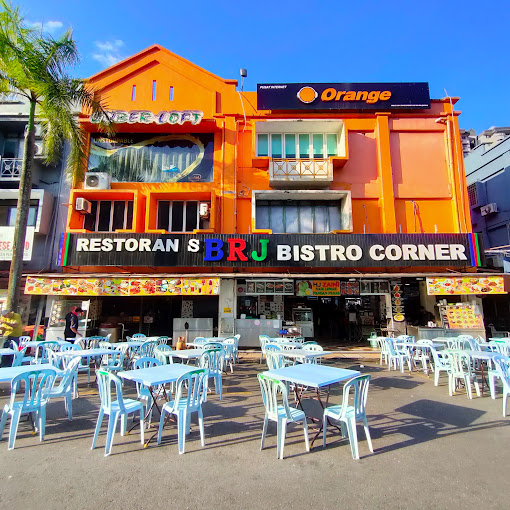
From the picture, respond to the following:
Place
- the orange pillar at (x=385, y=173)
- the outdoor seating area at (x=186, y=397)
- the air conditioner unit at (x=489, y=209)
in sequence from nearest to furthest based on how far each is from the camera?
the outdoor seating area at (x=186, y=397)
the orange pillar at (x=385, y=173)
the air conditioner unit at (x=489, y=209)

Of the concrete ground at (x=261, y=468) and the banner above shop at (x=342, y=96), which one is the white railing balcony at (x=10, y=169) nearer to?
the banner above shop at (x=342, y=96)

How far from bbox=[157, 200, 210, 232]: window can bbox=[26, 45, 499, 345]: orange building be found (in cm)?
6

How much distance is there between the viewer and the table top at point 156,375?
16.3ft

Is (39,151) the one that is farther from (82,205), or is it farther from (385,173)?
(385,173)

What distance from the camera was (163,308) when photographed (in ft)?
54.6

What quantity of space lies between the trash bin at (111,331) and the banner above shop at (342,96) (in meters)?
12.0

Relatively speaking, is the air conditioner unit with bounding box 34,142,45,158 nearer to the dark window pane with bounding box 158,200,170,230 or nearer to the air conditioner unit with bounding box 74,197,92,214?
the air conditioner unit with bounding box 74,197,92,214

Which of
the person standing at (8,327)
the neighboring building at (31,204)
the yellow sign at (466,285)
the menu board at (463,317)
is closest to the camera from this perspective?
the person standing at (8,327)

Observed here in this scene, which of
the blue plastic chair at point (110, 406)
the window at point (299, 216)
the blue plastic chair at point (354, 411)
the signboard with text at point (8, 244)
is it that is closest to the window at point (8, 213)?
the signboard with text at point (8, 244)

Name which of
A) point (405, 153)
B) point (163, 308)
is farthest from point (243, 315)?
point (405, 153)

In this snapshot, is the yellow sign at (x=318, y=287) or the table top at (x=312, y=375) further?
the yellow sign at (x=318, y=287)

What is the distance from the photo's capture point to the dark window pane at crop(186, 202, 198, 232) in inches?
617

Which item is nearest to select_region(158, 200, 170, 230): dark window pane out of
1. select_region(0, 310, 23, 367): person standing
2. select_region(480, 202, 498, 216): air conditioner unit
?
Answer: select_region(0, 310, 23, 367): person standing

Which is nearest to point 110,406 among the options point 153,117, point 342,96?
point 153,117
